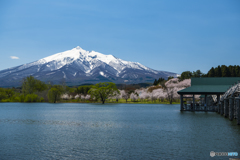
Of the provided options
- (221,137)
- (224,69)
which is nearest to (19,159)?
(221,137)

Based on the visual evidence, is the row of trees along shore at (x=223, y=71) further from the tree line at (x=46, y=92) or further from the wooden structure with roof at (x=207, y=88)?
the wooden structure with roof at (x=207, y=88)

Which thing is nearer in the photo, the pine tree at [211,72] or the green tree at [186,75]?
the pine tree at [211,72]

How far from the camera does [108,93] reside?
4254 inches

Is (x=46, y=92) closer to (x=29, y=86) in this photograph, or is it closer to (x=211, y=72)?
(x=29, y=86)

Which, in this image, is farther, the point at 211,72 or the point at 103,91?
the point at 211,72

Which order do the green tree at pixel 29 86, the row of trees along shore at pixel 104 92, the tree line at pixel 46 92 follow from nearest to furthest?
the row of trees along shore at pixel 104 92
the tree line at pixel 46 92
the green tree at pixel 29 86

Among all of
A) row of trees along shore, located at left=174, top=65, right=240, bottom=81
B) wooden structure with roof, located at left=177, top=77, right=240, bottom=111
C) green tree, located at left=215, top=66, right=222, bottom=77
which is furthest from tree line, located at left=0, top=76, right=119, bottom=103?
wooden structure with roof, located at left=177, top=77, right=240, bottom=111

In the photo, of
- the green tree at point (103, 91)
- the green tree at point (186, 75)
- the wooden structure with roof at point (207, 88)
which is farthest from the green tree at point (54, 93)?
the wooden structure with roof at point (207, 88)

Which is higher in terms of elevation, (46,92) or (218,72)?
(218,72)

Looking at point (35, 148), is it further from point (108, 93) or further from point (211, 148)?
point (108, 93)

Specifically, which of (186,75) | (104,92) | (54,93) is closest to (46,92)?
(54,93)

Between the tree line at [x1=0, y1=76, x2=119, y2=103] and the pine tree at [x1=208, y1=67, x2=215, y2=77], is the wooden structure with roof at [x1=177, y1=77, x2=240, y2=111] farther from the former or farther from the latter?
the pine tree at [x1=208, y1=67, x2=215, y2=77]

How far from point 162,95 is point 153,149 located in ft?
296

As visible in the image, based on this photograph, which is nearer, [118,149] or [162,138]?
[118,149]
